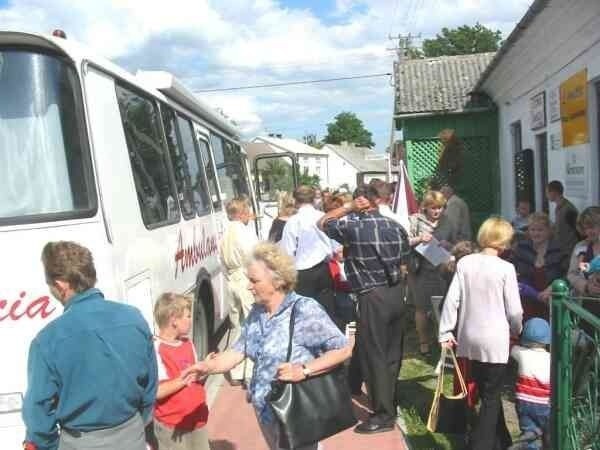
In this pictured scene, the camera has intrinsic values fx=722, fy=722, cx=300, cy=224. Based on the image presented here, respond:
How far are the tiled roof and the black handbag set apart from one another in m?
12.4

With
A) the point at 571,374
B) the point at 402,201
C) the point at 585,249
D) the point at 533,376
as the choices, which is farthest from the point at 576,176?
the point at 571,374

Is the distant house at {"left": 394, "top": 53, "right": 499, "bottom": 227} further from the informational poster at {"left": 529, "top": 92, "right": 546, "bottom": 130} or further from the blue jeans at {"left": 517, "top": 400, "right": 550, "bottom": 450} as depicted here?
the blue jeans at {"left": 517, "top": 400, "right": 550, "bottom": 450}

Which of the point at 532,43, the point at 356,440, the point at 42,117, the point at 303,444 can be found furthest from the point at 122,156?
the point at 532,43

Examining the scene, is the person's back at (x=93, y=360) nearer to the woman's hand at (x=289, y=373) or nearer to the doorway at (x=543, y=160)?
the woman's hand at (x=289, y=373)

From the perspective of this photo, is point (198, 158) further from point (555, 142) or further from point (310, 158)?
point (310, 158)

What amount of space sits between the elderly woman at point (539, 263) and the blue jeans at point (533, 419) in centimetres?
119

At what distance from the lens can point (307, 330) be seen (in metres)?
3.47

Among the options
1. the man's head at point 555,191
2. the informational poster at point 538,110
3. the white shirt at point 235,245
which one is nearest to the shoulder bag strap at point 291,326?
the white shirt at point 235,245

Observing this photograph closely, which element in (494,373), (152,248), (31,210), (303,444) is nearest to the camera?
(303,444)

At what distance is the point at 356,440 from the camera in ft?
18.0

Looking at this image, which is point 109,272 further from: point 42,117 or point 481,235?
point 481,235

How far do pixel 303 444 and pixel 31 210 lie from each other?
198 cm

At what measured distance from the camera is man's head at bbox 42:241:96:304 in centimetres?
300

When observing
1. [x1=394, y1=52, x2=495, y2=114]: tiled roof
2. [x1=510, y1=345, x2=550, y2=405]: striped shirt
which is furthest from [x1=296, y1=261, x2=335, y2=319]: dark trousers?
[x1=394, y1=52, x2=495, y2=114]: tiled roof
